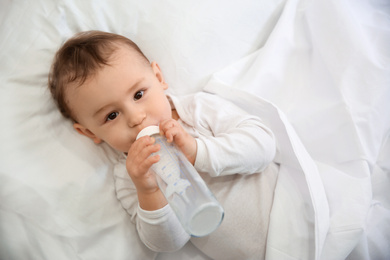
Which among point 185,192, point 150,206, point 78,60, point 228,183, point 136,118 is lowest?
point 228,183

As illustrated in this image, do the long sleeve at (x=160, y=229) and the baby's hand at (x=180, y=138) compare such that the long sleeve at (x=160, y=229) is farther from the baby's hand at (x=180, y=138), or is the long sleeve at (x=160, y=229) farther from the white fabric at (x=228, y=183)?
the baby's hand at (x=180, y=138)

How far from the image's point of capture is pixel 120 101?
758 mm

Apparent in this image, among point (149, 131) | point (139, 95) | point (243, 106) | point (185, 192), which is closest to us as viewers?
point (185, 192)

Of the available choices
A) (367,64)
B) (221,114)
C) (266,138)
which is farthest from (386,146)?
(221,114)

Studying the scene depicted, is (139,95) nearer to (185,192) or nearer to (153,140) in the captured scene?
(153,140)

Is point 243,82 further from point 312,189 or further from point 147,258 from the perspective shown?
point 147,258

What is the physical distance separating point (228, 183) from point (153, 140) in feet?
1.10

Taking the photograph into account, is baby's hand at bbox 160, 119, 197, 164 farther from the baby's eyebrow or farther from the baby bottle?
the baby's eyebrow

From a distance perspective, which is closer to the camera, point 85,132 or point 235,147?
point 235,147

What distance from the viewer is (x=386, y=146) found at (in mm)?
898

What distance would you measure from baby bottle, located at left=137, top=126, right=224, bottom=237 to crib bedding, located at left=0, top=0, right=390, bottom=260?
0.33m

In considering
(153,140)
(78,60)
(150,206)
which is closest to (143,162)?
(153,140)

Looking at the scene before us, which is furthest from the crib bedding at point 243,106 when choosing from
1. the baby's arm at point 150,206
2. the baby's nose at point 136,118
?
the baby's nose at point 136,118

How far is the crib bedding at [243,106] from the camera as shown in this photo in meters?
0.79
